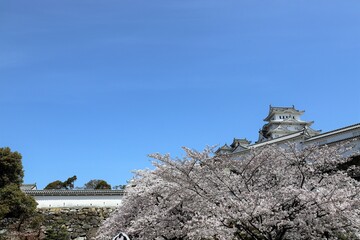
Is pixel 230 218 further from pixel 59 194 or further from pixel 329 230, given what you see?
pixel 59 194

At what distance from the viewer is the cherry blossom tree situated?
8133 mm

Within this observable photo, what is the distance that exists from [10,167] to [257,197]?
17238 millimetres

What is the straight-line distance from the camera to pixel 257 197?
802 cm

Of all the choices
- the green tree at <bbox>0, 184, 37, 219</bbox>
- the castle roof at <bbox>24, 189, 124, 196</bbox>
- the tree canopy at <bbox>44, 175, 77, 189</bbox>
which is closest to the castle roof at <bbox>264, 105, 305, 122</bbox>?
the tree canopy at <bbox>44, 175, 77, 189</bbox>

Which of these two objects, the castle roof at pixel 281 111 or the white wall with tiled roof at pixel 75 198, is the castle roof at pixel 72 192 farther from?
the castle roof at pixel 281 111

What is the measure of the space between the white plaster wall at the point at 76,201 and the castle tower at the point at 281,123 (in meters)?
24.7

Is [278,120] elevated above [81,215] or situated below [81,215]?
above

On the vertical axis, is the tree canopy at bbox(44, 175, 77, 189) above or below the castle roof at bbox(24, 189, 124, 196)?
above

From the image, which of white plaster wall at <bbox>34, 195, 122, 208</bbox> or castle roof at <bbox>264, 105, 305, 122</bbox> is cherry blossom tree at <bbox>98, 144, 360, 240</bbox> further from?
castle roof at <bbox>264, 105, 305, 122</bbox>

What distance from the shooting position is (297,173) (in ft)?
32.5

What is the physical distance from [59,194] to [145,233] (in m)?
16.3

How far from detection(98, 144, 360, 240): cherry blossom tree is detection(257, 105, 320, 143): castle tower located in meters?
37.2

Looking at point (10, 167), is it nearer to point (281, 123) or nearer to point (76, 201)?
point (76, 201)

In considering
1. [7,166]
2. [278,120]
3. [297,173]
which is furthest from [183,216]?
[278,120]
